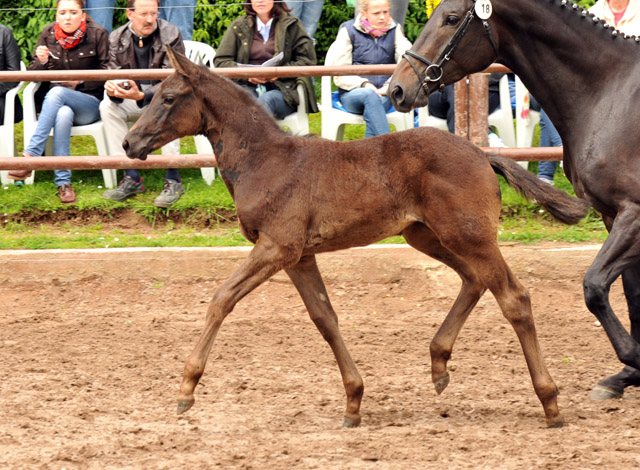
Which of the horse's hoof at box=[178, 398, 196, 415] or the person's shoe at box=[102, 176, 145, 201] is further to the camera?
the person's shoe at box=[102, 176, 145, 201]

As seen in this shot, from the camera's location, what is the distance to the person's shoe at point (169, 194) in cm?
764

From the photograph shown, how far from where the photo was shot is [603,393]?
4789 mm

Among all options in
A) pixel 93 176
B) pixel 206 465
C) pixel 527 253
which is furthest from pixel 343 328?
pixel 93 176

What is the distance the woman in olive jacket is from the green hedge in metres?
2.69

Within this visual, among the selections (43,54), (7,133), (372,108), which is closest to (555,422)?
(372,108)

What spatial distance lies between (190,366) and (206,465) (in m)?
0.48

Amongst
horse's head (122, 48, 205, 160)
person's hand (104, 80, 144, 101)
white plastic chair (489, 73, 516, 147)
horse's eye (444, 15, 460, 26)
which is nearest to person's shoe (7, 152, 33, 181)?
person's hand (104, 80, 144, 101)

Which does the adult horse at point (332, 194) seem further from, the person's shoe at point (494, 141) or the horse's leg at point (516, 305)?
the person's shoe at point (494, 141)

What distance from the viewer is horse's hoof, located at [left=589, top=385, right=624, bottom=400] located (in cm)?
478

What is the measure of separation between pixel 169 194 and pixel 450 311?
3.61 m

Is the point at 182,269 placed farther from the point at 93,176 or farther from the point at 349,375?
the point at 349,375

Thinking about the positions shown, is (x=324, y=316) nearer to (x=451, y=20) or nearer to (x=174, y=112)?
(x=174, y=112)

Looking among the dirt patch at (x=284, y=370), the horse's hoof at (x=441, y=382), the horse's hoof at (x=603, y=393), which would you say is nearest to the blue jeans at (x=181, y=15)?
the dirt patch at (x=284, y=370)

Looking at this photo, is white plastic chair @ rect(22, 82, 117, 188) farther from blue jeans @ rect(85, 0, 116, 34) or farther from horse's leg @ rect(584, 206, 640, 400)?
horse's leg @ rect(584, 206, 640, 400)
